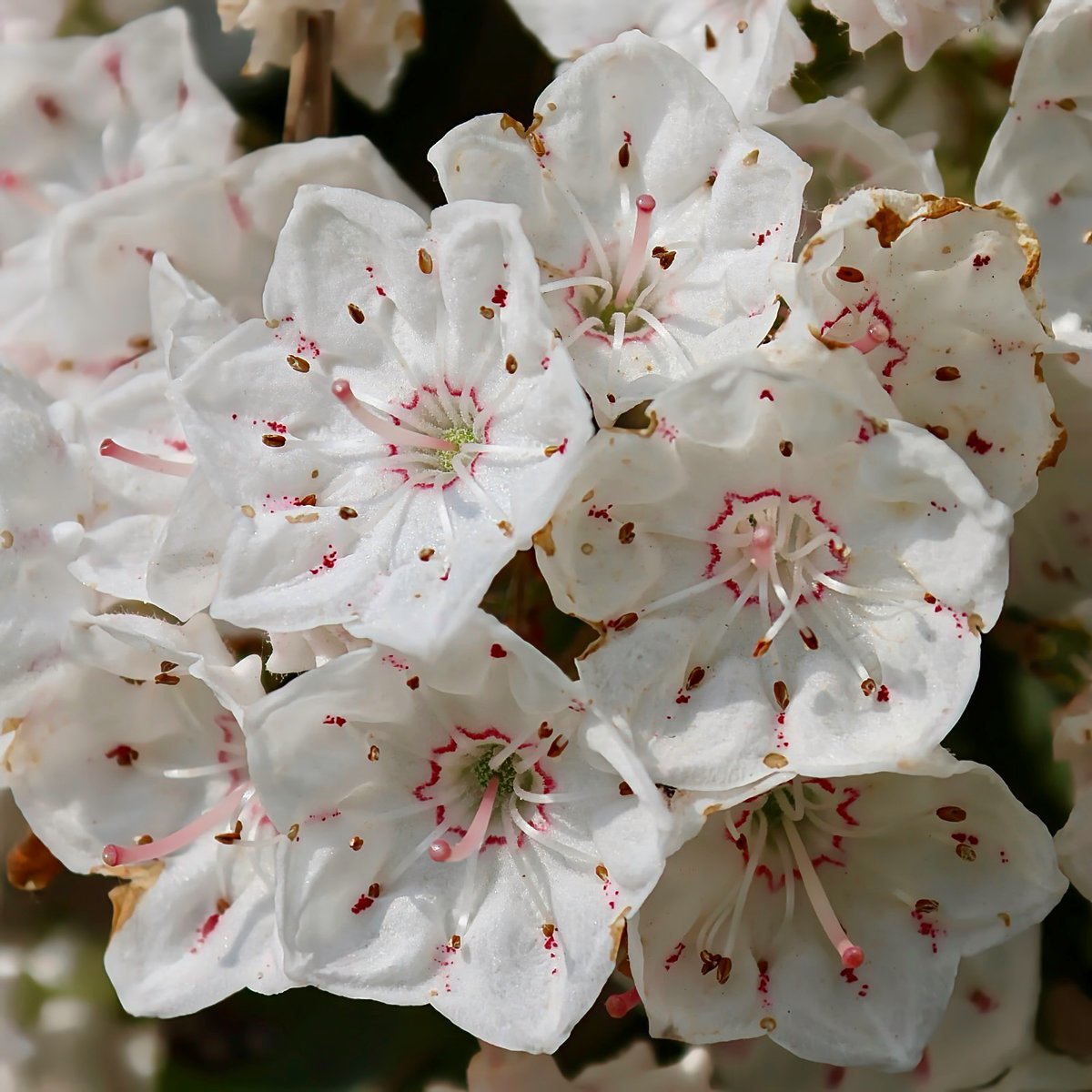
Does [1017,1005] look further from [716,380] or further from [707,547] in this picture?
[716,380]

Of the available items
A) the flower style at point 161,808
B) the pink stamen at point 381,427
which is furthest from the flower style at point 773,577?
the flower style at point 161,808

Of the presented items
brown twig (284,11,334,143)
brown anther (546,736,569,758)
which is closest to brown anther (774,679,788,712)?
brown anther (546,736,569,758)

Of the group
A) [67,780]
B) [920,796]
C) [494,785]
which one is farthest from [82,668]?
[920,796]

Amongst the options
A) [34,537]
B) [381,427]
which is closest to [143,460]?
[34,537]

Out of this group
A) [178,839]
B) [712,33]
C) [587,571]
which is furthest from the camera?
[712,33]

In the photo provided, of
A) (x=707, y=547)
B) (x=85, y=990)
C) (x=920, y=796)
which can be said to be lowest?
(x=85, y=990)

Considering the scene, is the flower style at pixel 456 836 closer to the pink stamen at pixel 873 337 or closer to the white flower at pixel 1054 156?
the pink stamen at pixel 873 337

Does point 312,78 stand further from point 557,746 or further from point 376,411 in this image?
point 557,746
